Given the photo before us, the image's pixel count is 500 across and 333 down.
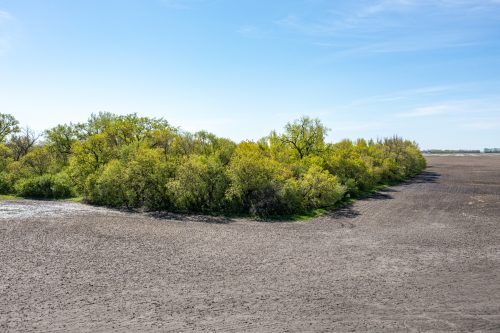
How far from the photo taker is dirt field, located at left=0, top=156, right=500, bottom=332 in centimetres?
1678

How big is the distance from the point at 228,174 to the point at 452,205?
30.3m

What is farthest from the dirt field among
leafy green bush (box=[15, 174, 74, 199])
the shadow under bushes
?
leafy green bush (box=[15, 174, 74, 199])

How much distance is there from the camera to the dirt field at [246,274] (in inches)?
661

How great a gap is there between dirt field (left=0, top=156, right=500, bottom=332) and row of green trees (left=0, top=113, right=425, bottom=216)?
562cm

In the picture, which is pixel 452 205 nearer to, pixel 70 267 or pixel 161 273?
pixel 161 273

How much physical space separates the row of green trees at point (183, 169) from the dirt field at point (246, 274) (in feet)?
18.4

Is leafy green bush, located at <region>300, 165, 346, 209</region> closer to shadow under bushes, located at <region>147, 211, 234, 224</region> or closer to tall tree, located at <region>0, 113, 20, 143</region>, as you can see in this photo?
shadow under bushes, located at <region>147, 211, 234, 224</region>

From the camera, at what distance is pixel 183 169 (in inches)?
1816

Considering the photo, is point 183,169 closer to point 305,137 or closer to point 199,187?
point 199,187

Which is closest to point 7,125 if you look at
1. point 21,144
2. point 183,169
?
point 21,144

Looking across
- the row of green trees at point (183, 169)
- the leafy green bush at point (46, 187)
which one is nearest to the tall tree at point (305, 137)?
the row of green trees at point (183, 169)

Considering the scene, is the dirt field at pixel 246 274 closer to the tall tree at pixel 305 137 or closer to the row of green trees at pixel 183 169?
the row of green trees at pixel 183 169

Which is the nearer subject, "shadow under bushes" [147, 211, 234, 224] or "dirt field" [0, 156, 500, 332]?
"dirt field" [0, 156, 500, 332]

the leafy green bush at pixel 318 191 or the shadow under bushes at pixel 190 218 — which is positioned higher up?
the leafy green bush at pixel 318 191
